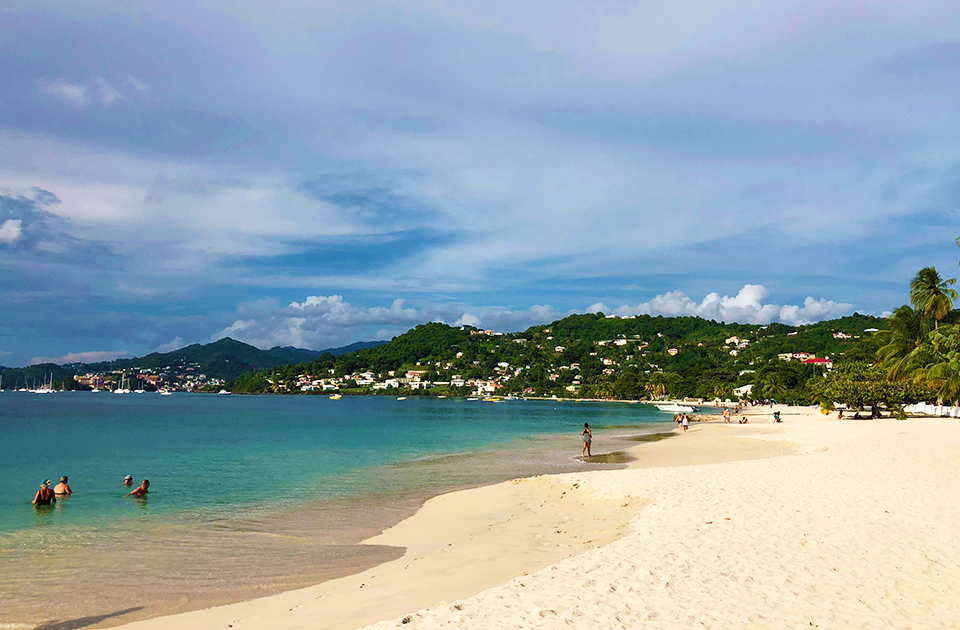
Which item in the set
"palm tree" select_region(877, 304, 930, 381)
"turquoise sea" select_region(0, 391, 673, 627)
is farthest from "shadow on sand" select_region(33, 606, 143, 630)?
"palm tree" select_region(877, 304, 930, 381)

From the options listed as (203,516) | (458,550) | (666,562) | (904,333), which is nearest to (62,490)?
(203,516)

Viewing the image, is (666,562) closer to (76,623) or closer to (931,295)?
(76,623)

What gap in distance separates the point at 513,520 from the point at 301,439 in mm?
36564

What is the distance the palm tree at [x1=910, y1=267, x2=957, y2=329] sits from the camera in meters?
58.4

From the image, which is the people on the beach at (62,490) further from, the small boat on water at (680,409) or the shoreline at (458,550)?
the small boat on water at (680,409)

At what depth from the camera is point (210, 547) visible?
12.6 m

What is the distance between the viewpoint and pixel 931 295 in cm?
5931

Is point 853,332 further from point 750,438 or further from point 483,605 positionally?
point 483,605

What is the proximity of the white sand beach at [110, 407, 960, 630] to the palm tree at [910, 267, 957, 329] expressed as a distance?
5344 cm

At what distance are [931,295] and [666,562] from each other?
221 feet

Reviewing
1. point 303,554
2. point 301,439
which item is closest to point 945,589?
point 303,554

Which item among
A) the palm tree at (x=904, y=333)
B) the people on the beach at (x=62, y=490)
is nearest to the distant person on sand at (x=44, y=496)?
the people on the beach at (x=62, y=490)

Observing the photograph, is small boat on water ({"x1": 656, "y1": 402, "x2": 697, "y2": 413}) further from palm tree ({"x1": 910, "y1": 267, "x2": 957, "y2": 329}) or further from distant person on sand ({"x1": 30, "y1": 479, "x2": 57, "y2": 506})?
distant person on sand ({"x1": 30, "y1": 479, "x2": 57, "y2": 506})

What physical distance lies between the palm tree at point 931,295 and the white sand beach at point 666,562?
5344 centimetres
